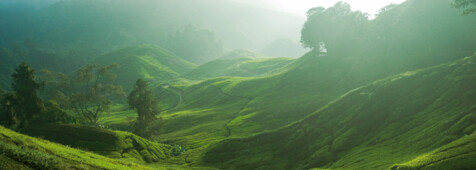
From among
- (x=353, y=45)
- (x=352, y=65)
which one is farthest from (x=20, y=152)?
(x=353, y=45)

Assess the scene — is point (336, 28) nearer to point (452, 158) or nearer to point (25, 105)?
point (452, 158)

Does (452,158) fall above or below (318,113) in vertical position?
below

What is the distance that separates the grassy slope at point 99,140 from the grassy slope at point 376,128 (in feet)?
53.6

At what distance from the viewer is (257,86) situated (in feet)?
577

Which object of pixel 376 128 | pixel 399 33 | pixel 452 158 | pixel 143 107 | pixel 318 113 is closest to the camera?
pixel 452 158

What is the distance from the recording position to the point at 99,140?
6612 cm

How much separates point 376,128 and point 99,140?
62140 mm

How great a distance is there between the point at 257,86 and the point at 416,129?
120 metres

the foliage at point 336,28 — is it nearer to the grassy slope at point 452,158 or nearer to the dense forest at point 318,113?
the dense forest at point 318,113

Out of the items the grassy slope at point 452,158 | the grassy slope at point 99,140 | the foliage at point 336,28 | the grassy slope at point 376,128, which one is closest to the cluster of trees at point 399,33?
the foliage at point 336,28

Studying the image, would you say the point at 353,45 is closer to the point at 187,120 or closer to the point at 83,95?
the point at 187,120

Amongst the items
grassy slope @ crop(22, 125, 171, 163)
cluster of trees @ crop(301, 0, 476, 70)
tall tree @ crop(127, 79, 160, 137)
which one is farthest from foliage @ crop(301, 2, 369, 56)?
grassy slope @ crop(22, 125, 171, 163)

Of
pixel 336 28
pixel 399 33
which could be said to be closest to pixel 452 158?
pixel 399 33

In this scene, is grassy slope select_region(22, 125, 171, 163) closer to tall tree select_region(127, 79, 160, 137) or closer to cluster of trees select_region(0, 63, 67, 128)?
tall tree select_region(127, 79, 160, 137)
